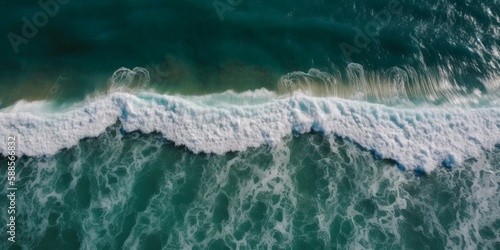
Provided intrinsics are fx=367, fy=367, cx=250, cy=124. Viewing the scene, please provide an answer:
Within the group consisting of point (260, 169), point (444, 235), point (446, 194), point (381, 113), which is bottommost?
point (444, 235)

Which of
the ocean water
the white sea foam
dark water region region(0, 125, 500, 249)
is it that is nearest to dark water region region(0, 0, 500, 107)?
the ocean water

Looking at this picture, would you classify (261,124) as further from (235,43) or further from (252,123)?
(235,43)

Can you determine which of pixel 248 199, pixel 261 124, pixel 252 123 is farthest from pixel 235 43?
pixel 248 199

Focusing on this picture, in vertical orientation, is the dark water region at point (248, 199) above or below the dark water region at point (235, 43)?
below

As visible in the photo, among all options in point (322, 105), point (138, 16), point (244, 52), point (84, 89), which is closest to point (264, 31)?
point (244, 52)

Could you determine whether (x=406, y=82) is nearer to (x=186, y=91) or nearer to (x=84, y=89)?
(x=186, y=91)

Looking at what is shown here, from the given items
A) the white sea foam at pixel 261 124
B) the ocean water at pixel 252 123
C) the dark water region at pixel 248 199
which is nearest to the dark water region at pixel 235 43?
the ocean water at pixel 252 123

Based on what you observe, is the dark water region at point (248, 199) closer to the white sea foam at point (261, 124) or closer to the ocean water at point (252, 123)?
the ocean water at point (252, 123)
